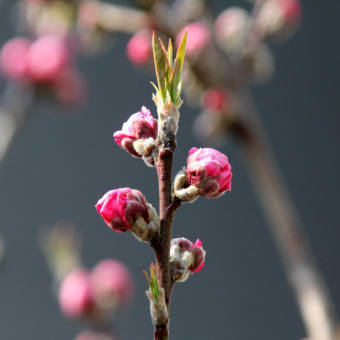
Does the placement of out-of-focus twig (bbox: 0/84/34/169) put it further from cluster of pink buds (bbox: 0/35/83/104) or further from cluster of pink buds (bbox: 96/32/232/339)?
cluster of pink buds (bbox: 96/32/232/339)

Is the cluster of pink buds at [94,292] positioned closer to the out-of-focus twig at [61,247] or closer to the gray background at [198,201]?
the out-of-focus twig at [61,247]

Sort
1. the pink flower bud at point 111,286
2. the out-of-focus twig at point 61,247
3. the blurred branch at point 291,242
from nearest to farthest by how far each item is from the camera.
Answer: the out-of-focus twig at point 61,247 < the blurred branch at point 291,242 < the pink flower bud at point 111,286

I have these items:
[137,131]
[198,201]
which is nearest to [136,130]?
[137,131]

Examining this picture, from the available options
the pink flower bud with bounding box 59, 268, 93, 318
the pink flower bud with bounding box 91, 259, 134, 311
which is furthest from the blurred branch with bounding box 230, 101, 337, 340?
the pink flower bud with bounding box 59, 268, 93, 318

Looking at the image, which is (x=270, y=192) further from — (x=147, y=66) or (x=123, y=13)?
(x=123, y=13)

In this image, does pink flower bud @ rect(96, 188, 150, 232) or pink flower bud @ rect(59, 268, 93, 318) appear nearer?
pink flower bud @ rect(96, 188, 150, 232)

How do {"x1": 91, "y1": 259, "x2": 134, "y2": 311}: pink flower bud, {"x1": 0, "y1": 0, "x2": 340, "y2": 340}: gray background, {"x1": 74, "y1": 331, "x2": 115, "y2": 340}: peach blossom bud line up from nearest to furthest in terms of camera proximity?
{"x1": 74, "y1": 331, "x2": 115, "y2": 340}: peach blossom bud → {"x1": 91, "y1": 259, "x2": 134, "y2": 311}: pink flower bud → {"x1": 0, "y1": 0, "x2": 340, "y2": 340}: gray background

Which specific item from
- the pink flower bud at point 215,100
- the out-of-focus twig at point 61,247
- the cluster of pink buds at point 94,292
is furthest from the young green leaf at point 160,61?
the pink flower bud at point 215,100
